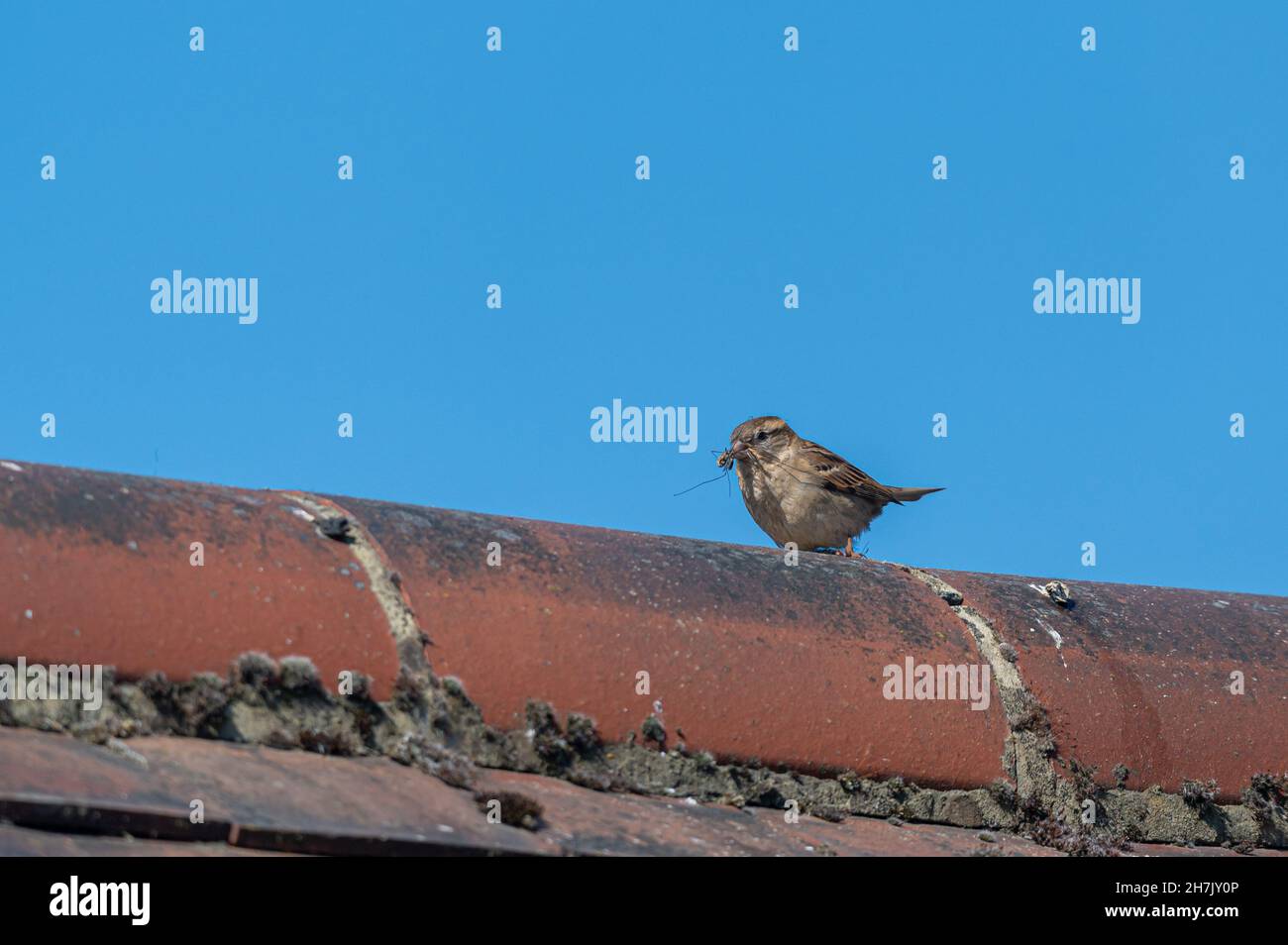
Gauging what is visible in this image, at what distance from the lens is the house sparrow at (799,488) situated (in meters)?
9.29

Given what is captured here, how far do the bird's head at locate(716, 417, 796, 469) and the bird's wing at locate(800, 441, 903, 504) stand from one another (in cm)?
14

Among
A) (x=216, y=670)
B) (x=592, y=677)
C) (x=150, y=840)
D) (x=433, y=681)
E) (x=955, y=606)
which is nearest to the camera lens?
(x=150, y=840)

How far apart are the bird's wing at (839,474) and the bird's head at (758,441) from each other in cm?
14

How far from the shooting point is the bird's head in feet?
31.1

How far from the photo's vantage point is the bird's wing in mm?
9344

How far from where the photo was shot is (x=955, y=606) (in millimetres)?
4531

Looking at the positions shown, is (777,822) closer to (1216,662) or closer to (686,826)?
(686,826)

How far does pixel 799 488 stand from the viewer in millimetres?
9289

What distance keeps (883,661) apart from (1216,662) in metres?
1.16

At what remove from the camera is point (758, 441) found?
31.6ft

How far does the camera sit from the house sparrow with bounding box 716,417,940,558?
929 centimetres

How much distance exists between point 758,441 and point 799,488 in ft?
1.60
